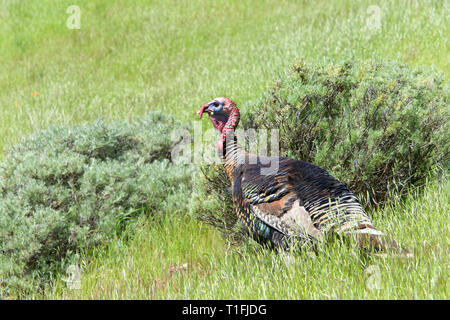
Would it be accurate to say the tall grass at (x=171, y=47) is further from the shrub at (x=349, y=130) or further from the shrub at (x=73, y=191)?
the shrub at (x=349, y=130)

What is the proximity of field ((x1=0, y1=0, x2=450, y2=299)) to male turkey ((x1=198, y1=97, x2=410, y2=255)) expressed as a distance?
148 millimetres

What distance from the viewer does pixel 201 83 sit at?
10.2 metres

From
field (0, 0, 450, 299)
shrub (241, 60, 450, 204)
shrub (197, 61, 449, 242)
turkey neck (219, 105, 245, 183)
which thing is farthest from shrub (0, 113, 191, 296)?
turkey neck (219, 105, 245, 183)

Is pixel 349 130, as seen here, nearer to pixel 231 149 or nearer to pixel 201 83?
pixel 231 149

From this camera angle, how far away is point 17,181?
19.6ft

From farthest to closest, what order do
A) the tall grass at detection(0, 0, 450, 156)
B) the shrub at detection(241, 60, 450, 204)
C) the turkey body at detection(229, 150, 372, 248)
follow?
the tall grass at detection(0, 0, 450, 156) < the shrub at detection(241, 60, 450, 204) < the turkey body at detection(229, 150, 372, 248)

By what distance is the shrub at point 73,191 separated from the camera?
513 centimetres

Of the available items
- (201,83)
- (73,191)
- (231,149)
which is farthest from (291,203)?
(201,83)

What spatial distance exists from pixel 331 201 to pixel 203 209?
1.63 m

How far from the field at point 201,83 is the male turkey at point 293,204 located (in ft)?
0.49

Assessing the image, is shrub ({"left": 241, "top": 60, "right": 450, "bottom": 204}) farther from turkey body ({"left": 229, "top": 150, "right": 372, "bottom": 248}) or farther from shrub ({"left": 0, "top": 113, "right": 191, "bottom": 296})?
shrub ({"left": 0, "top": 113, "right": 191, "bottom": 296})

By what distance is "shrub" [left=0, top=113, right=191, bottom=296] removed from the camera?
202 inches

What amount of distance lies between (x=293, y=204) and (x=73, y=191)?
10.2 ft

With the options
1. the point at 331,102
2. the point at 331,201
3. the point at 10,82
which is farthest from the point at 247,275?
the point at 10,82
